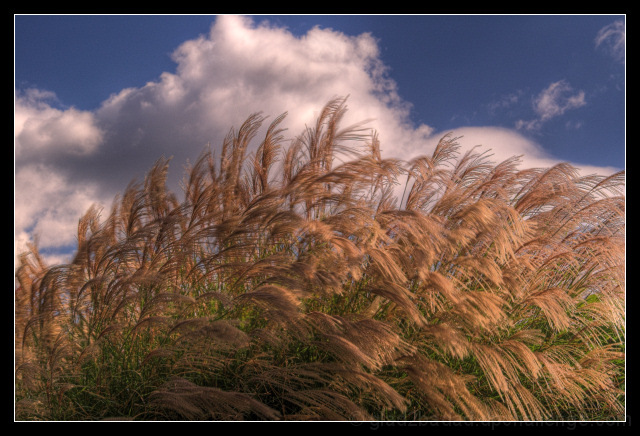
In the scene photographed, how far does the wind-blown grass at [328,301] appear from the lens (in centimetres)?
267

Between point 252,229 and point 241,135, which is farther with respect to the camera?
point 241,135

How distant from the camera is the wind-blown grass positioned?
2674mm

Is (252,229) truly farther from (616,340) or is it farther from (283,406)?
(616,340)

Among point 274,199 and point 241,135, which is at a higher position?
point 241,135

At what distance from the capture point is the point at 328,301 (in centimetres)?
322

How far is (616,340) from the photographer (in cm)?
404

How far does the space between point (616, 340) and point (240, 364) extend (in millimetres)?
3069
